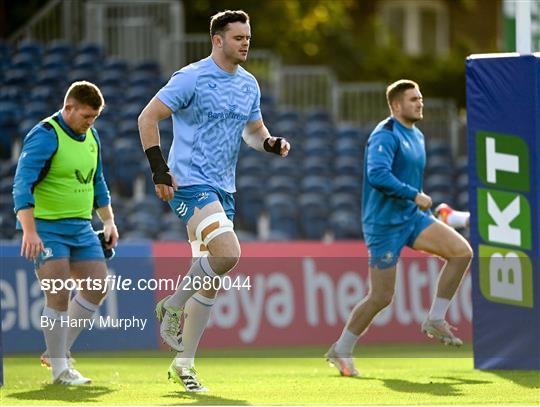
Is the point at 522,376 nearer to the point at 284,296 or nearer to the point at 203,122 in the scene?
the point at 203,122

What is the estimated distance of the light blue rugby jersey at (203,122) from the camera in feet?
30.6

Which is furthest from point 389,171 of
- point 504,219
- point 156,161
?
point 156,161

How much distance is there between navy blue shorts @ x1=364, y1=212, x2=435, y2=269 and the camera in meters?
10.8

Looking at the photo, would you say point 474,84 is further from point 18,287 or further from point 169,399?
point 18,287

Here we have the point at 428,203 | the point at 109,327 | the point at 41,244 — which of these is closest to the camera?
the point at 41,244

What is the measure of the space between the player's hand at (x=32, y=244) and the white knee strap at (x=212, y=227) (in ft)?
3.69

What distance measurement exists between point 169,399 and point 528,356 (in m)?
3.04

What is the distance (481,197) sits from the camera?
10.9 metres

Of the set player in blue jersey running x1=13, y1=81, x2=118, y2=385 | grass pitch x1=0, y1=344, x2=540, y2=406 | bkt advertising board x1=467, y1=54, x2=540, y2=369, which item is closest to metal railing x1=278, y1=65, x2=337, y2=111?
grass pitch x1=0, y1=344, x2=540, y2=406

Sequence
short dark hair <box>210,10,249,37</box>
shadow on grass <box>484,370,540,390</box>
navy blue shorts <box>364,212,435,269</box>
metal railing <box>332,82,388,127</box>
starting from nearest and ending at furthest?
short dark hair <box>210,10,249,37</box>, shadow on grass <box>484,370,540,390</box>, navy blue shorts <box>364,212,435,269</box>, metal railing <box>332,82,388,127</box>

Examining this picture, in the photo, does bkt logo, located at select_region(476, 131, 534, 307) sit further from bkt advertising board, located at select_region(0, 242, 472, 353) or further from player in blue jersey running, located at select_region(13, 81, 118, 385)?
bkt advertising board, located at select_region(0, 242, 472, 353)

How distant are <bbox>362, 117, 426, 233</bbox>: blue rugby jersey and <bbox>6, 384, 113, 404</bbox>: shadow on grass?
244cm

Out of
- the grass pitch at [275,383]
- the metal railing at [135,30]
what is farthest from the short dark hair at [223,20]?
the metal railing at [135,30]

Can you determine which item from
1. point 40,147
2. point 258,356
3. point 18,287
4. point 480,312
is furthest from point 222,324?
point 40,147
